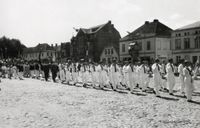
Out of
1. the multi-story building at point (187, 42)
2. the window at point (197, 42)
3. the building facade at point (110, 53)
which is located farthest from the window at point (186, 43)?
the building facade at point (110, 53)

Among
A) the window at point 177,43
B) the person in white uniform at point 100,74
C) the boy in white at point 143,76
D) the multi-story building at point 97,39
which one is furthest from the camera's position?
the multi-story building at point 97,39

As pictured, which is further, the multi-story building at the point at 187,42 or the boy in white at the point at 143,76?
the multi-story building at the point at 187,42

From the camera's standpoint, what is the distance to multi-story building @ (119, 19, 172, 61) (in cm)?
5784

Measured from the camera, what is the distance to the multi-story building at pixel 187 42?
49688 millimetres

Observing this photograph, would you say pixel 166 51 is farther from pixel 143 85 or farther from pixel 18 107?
pixel 18 107

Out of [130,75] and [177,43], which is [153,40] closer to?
[177,43]

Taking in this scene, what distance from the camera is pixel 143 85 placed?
1745 centimetres

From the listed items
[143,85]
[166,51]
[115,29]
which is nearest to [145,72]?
[143,85]

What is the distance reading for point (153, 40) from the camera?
2283 inches

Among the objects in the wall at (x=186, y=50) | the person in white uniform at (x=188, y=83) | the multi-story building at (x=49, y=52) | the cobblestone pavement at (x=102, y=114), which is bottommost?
the cobblestone pavement at (x=102, y=114)

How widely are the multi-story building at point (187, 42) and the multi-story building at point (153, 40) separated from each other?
373 cm

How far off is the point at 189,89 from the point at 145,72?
16.9ft

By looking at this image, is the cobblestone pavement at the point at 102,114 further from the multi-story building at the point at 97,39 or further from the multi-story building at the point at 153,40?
the multi-story building at the point at 97,39

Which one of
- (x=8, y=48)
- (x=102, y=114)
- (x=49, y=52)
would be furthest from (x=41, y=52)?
(x=102, y=114)
